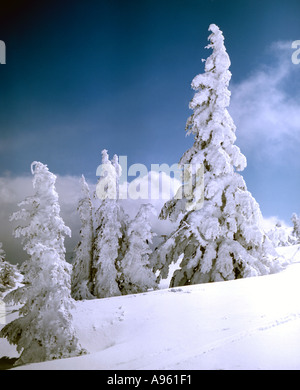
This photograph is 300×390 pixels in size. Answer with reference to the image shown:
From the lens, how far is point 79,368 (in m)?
5.74

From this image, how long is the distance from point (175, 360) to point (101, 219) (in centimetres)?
1872

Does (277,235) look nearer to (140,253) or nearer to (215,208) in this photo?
(215,208)

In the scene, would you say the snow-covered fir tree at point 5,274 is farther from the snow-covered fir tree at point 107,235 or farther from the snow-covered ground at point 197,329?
the snow-covered ground at point 197,329

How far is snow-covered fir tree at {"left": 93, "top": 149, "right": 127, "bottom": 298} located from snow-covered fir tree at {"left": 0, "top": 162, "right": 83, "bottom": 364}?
12986 millimetres

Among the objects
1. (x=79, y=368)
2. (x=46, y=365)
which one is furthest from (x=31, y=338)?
(x=79, y=368)

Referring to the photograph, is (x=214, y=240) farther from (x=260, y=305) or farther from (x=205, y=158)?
(x=260, y=305)

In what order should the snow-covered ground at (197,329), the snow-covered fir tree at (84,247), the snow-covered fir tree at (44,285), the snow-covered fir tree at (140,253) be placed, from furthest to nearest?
the snow-covered fir tree at (84,247) < the snow-covered fir tree at (140,253) < the snow-covered fir tree at (44,285) < the snow-covered ground at (197,329)

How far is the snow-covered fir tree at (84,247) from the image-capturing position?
23047 mm

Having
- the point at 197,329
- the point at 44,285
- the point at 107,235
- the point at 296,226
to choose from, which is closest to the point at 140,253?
the point at 107,235

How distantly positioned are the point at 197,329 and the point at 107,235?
16.2 m

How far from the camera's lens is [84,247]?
23609mm

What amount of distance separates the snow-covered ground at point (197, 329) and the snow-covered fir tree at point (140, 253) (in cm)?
770

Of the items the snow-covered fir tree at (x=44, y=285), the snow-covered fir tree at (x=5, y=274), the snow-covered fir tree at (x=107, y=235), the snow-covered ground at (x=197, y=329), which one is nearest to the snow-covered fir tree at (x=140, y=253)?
the snow-covered fir tree at (x=107, y=235)
